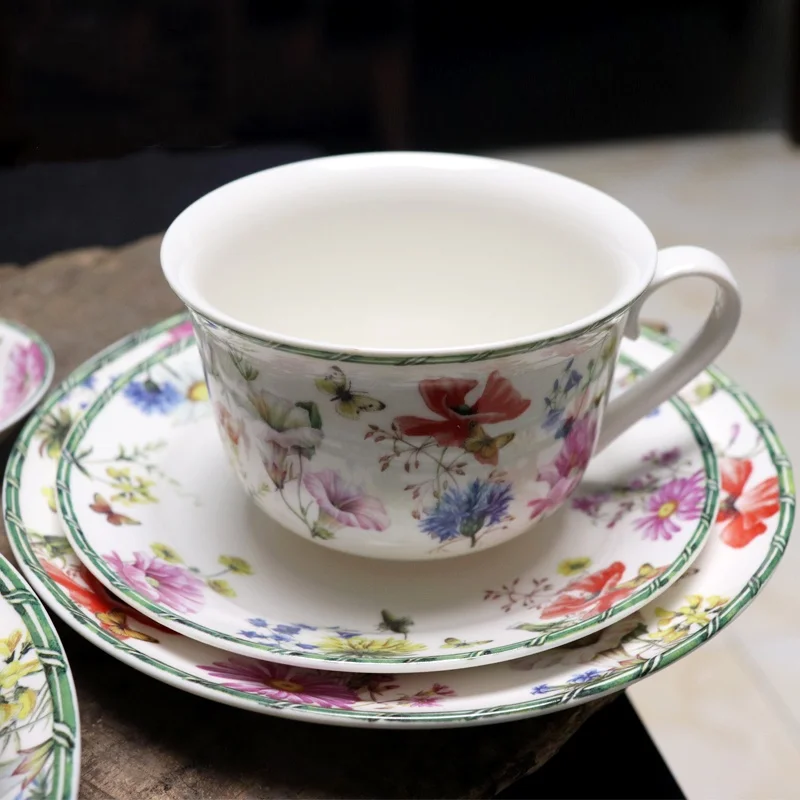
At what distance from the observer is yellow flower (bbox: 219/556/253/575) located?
391mm

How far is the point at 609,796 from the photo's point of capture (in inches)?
18.7

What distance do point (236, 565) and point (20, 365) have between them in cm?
21

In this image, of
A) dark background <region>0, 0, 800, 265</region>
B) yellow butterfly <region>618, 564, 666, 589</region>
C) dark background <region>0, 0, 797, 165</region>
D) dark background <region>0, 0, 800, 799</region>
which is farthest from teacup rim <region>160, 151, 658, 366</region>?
dark background <region>0, 0, 797, 165</region>

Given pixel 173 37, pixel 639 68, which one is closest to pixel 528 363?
pixel 173 37

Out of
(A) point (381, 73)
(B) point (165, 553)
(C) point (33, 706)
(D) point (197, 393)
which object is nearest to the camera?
(C) point (33, 706)

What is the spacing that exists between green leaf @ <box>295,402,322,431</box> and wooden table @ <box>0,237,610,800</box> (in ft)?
0.35

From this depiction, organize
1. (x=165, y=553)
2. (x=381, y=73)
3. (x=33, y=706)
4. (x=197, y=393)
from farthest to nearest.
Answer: (x=381, y=73) → (x=197, y=393) → (x=165, y=553) → (x=33, y=706)

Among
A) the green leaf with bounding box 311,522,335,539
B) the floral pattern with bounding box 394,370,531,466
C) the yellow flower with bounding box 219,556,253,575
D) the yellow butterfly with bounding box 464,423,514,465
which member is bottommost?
the yellow flower with bounding box 219,556,253,575

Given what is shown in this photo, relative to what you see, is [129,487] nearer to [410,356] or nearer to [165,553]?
[165,553]

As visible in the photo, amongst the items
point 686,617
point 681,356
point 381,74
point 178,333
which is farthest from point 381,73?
point 686,617

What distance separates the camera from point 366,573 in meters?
0.39

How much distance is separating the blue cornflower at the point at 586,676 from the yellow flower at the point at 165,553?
0.17 meters

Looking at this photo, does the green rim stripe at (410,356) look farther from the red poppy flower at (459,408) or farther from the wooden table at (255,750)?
the wooden table at (255,750)

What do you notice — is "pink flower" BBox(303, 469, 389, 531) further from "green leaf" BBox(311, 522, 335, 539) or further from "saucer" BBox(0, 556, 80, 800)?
"saucer" BBox(0, 556, 80, 800)
